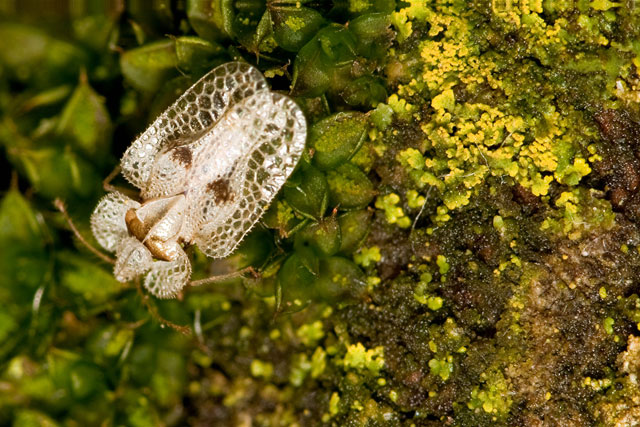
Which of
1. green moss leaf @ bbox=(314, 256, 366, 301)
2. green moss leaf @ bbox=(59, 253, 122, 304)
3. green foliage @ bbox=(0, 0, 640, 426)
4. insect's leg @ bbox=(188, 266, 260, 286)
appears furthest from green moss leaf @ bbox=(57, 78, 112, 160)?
green moss leaf @ bbox=(314, 256, 366, 301)

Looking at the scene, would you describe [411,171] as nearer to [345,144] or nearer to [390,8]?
[345,144]

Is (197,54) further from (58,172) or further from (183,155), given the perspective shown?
(58,172)

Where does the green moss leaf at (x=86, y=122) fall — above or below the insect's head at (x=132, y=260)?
above

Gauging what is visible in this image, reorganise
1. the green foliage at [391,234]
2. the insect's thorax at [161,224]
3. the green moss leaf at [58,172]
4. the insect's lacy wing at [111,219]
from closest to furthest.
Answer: the green foliage at [391,234] < the insect's thorax at [161,224] < the insect's lacy wing at [111,219] < the green moss leaf at [58,172]

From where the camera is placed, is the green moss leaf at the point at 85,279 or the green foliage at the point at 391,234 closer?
the green foliage at the point at 391,234

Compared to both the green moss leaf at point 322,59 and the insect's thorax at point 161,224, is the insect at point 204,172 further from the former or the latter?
the green moss leaf at point 322,59

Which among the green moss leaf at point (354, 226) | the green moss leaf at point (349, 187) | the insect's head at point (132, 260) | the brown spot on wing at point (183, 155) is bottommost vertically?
the insect's head at point (132, 260)

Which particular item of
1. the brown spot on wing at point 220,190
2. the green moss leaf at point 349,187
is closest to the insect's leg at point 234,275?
the brown spot on wing at point 220,190

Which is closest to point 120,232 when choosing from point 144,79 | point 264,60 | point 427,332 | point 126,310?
point 126,310
